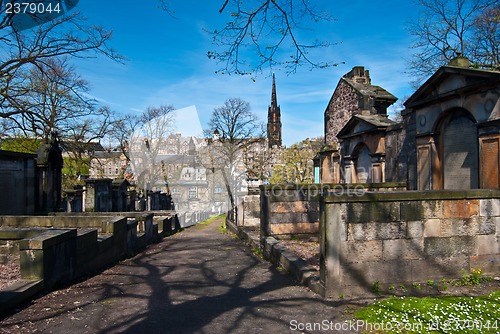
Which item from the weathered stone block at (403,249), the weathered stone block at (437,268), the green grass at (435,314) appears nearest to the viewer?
the green grass at (435,314)

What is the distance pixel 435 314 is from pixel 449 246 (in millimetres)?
1499

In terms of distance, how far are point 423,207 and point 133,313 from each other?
4.28 m

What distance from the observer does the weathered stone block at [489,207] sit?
5355 millimetres

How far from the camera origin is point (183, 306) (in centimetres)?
479

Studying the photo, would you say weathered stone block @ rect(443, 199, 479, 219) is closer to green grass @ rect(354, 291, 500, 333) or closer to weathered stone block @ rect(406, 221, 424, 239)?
weathered stone block @ rect(406, 221, 424, 239)

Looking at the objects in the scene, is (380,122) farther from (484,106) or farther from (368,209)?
(368,209)

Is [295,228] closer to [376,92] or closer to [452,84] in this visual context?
[452,84]

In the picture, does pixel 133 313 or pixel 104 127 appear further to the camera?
pixel 104 127

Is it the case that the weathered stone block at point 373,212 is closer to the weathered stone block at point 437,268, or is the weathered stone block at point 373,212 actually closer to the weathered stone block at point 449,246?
the weathered stone block at point 449,246

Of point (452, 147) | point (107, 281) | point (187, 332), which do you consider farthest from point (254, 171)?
point (187, 332)

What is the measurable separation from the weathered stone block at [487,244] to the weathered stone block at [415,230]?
1015 mm

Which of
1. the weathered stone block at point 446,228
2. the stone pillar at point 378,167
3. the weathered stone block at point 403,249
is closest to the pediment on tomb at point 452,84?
the stone pillar at point 378,167

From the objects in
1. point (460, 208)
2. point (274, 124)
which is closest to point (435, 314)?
point (460, 208)

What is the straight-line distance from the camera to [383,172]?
12031 mm
